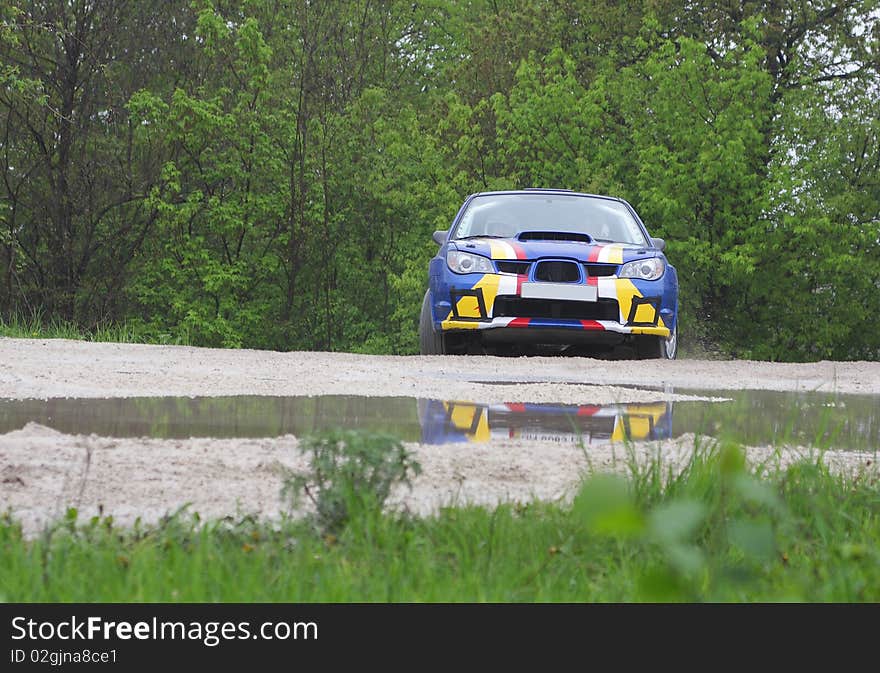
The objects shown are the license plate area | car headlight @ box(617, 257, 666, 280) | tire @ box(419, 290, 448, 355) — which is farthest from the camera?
tire @ box(419, 290, 448, 355)

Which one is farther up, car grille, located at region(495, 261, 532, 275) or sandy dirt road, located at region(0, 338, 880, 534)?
car grille, located at region(495, 261, 532, 275)

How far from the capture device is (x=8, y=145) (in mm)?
24422

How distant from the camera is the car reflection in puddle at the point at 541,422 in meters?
5.45


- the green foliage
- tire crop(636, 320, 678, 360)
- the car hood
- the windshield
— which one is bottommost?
tire crop(636, 320, 678, 360)

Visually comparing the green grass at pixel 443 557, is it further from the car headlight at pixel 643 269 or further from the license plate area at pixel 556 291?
the car headlight at pixel 643 269

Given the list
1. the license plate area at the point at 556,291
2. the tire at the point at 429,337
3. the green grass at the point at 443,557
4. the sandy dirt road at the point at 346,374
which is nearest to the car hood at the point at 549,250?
the license plate area at the point at 556,291

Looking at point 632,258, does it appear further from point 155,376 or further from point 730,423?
point 730,423

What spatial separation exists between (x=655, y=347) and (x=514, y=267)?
1635 mm

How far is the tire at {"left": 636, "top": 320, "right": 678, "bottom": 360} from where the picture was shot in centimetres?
1192

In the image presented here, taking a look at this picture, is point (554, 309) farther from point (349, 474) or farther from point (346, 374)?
point (349, 474)

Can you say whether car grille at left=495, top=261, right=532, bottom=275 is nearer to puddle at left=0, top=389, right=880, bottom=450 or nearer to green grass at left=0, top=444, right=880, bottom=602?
puddle at left=0, top=389, right=880, bottom=450

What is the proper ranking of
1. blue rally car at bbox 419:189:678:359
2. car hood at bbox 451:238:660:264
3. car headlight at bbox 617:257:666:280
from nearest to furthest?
blue rally car at bbox 419:189:678:359, car hood at bbox 451:238:660:264, car headlight at bbox 617:257:666:280

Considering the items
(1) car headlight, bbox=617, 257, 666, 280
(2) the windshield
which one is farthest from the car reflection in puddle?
(2) the windshield

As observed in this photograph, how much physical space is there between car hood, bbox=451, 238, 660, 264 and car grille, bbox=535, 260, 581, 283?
0.07 m
